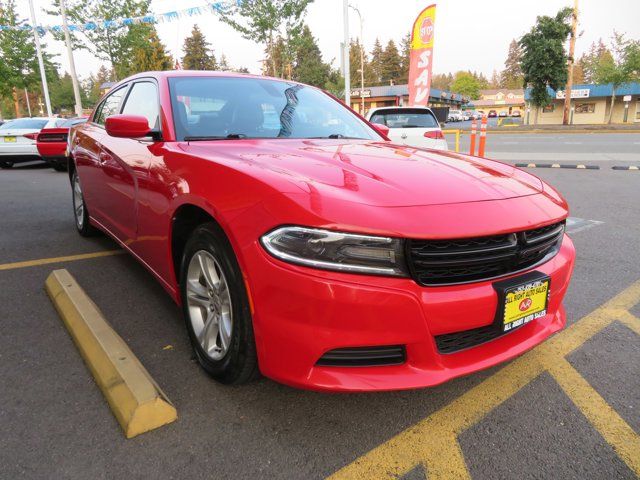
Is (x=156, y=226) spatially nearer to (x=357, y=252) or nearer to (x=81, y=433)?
(x=81, y=433)

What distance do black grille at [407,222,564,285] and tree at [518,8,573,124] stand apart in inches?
1506

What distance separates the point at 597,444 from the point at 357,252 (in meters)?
1.22

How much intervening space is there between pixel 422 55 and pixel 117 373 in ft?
60.3

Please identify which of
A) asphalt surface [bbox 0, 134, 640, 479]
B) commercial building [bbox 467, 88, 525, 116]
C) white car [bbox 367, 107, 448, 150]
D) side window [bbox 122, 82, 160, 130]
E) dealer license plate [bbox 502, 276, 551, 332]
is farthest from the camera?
commercial building [bbox 467, 88, 525, 116]

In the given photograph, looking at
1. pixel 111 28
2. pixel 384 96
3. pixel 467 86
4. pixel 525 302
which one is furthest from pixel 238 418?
Answer: pixel 467 86

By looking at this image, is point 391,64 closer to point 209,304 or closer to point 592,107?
point 592,107

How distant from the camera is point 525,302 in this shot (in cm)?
185

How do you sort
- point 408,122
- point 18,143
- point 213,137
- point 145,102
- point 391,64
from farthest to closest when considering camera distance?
point 391,64
point 18,143
point 408,122
point 145,102
point 213,137

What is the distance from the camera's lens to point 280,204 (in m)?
1.66

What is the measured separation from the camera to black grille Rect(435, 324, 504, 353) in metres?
1.74

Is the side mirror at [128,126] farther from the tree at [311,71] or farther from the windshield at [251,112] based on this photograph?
the tree at [311,71]

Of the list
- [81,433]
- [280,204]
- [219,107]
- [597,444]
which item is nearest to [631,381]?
[597,444]

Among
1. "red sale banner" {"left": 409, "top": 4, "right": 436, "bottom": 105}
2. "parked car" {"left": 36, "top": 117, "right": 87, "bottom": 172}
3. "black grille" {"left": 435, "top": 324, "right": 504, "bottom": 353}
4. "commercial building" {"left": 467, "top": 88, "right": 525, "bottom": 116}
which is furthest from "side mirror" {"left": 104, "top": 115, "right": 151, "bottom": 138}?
"commercial building" {"left": 467, "top": 88, "right": 525, "bottom": 116}

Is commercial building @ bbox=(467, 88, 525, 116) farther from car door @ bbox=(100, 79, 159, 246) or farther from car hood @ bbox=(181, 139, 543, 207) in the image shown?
car hood @ bbox=(181, 139, 543, 207)
